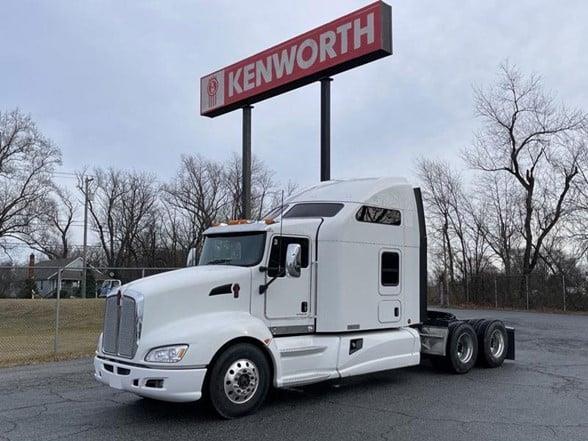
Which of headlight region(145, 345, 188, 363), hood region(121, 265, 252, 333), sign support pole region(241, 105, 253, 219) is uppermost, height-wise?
sign support pole region(241, 105, 253, 219)

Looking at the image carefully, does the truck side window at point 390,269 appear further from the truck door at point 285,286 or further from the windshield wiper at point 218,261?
the windshield wiper at point 218,261

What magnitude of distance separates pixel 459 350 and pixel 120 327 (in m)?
6.34

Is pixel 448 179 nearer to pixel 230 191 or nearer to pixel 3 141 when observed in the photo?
pixel 230 191

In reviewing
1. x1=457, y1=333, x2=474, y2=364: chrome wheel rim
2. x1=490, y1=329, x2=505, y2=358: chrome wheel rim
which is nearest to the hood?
x1=457, y1=333, x2=474, y2=364: chrome wheel rim

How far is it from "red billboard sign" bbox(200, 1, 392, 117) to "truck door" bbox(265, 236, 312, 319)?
8.31m

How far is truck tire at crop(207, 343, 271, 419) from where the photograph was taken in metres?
7.01

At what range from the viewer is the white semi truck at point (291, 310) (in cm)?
699

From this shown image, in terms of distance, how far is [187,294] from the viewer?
728 cm

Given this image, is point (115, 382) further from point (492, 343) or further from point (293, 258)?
point (492, 343)

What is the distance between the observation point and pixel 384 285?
9.40m

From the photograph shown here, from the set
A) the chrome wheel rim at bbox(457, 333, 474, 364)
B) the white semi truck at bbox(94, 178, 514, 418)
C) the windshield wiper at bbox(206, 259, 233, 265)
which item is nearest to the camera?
the white semi truck at bbox(94, 178, 514, 418)

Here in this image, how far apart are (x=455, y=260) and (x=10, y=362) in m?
33.5

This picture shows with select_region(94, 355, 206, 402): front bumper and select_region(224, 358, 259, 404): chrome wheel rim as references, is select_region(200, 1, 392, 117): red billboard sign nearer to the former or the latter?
select_region(224, 358, 259, 404): chrome wheel rim

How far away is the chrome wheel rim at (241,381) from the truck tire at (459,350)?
14.4 ft
